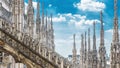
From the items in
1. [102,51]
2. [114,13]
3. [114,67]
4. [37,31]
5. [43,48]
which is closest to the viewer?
[43,48]

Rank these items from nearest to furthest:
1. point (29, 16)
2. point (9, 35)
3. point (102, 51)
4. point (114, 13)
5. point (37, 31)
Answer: point (9, 35)
point (114, 13)
point (102, 51)
point (29, 16)
point (37, 31)

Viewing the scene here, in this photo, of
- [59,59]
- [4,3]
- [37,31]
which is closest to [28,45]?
[59,59]

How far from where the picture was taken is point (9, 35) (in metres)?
16.2

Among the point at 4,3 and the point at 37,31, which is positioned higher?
the point at 4,3

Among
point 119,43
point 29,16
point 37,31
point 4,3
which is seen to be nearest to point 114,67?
point 119,43

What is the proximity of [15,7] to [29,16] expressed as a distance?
12567 millimetres

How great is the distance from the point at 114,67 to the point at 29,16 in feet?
71.3

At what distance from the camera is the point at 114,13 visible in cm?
2900

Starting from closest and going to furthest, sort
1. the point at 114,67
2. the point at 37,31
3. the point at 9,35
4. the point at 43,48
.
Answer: the point at 9,35
the point at 43,48
the point at 114,67
the point at 37,31

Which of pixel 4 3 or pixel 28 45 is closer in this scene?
pixel 28 45

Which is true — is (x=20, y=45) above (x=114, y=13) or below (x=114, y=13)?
below

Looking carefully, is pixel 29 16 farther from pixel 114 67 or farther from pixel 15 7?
pixel 114 67

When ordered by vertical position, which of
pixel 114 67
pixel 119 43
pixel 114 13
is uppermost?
pixel 114 13

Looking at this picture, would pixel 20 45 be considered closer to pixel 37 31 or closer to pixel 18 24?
pixel 18 24
